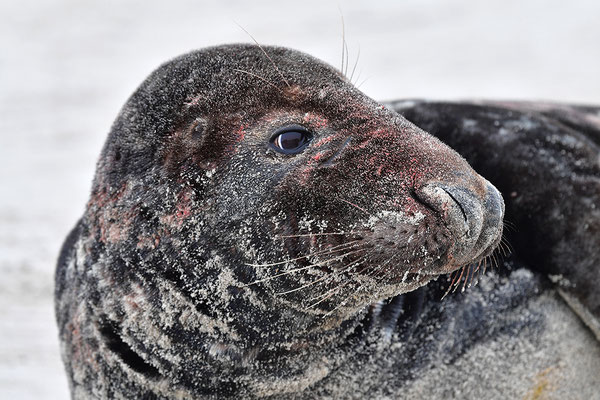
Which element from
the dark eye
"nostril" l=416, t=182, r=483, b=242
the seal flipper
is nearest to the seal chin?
"nostril" l=416, t=182, r=483, b=242

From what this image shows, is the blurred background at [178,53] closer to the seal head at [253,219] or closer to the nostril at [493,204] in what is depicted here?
the seal head at [253,219]

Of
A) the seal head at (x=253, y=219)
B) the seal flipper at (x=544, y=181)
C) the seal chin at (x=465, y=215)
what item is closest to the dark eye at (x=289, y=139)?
the seal head at (x=253, y=219)

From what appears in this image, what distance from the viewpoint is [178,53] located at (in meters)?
9.00

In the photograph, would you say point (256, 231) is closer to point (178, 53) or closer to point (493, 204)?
point (493, 204)

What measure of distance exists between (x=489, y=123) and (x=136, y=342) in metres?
1.94

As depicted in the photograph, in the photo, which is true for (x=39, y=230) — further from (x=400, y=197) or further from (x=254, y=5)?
(x=254, y=5)

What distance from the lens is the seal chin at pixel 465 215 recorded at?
6.65 feet

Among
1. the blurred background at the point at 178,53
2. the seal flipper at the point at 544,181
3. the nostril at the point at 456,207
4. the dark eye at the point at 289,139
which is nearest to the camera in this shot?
the nostril at the point at 456,207

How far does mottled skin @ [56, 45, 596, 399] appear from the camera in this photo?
6.89 ft

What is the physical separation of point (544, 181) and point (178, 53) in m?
6.63

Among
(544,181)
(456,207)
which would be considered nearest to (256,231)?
(456,207)

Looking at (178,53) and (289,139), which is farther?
(178,53)

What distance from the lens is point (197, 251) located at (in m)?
2.23

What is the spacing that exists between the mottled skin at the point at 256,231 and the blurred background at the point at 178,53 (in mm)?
3282
